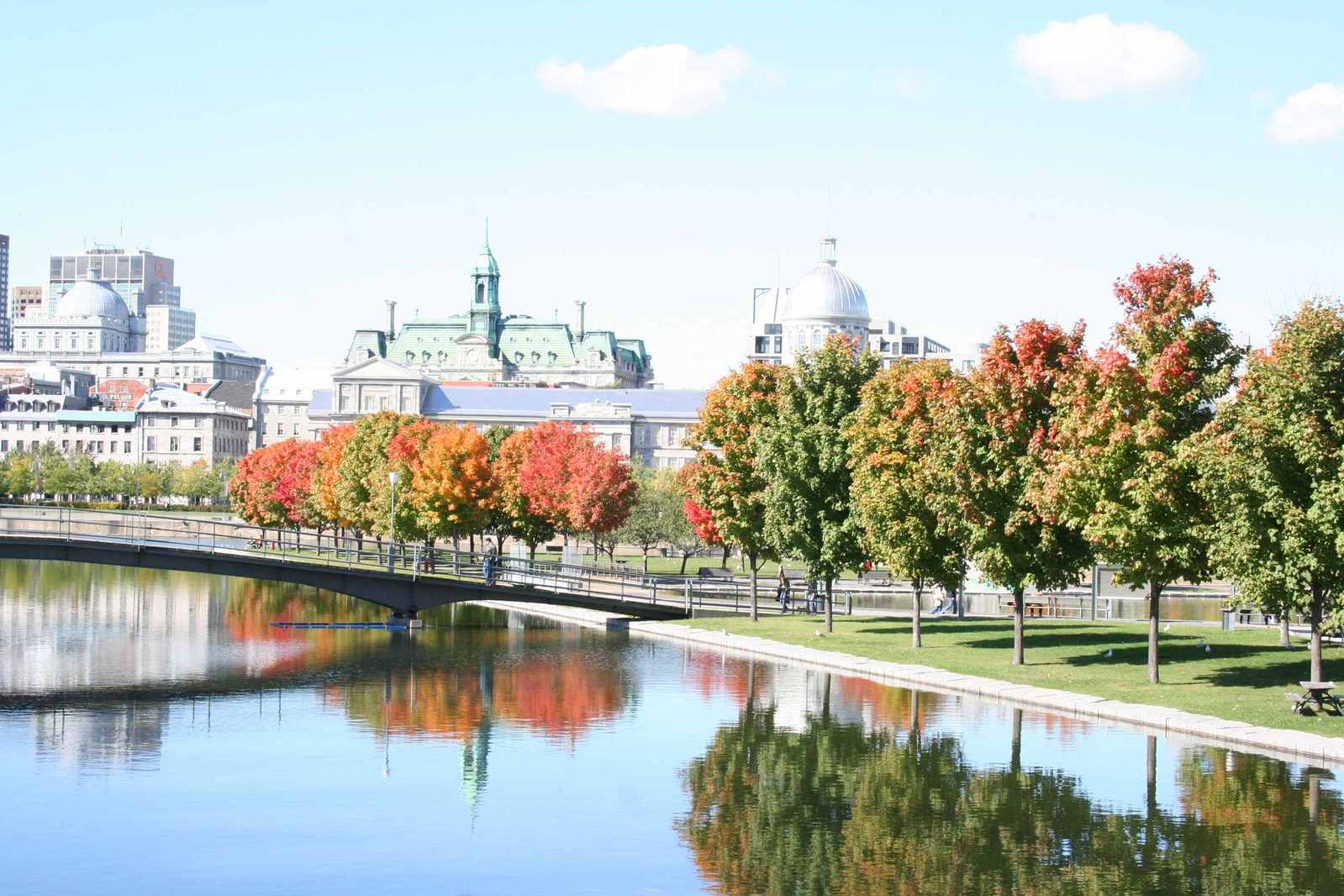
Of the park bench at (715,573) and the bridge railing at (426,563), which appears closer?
the bridge railing at (426,563)

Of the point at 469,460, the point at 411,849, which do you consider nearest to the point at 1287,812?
the point at 411,849

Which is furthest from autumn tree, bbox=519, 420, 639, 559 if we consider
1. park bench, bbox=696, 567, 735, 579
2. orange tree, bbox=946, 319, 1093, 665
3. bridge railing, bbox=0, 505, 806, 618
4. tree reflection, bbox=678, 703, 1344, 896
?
tree reflection, bbox=678, 703, 1344, 896

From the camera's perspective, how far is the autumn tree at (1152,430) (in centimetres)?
4475

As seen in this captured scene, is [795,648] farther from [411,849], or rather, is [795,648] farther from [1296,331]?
[411,849]

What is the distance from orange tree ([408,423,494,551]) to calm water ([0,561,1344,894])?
41.0 m

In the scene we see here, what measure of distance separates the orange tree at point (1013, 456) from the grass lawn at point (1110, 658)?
3.01 metres

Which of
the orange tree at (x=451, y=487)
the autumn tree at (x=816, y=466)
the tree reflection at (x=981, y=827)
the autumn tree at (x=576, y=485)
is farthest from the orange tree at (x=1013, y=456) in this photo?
the autumn tree at (x=576, y=485)

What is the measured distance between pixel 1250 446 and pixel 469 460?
5990 cm

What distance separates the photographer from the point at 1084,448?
152ft

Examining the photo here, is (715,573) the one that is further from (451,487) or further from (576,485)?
(451,487)

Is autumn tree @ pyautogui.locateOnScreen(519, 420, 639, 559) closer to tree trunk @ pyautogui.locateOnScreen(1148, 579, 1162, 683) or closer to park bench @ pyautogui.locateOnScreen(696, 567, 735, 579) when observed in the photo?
park bench @ pyautogui.locateOnScreen(696, 567, 735, 579)

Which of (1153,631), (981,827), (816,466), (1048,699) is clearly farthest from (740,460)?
(981,827)

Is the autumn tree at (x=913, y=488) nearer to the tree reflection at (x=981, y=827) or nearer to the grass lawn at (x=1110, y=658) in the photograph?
the grass lawn at (x=1110, y=658)

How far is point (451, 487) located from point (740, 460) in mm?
28741
